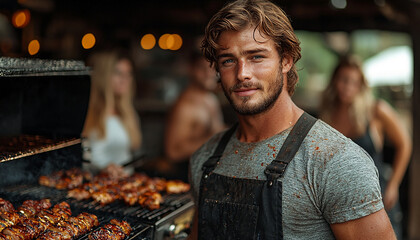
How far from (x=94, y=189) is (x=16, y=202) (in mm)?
679

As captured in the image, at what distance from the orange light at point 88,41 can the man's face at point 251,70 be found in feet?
21.4

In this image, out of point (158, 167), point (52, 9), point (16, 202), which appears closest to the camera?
point (16, 202)

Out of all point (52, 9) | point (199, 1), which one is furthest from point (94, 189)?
point (52, 9)

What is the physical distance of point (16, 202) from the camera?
3342 millimetres

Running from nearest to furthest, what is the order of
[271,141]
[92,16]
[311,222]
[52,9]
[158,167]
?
[311,222] → [271,141] → [158,167] → [52,9] → [92,16]

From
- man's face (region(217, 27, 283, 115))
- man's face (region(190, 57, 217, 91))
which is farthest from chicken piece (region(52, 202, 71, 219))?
man's face (region(190, 57, 217, 91))

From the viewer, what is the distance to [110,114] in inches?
229

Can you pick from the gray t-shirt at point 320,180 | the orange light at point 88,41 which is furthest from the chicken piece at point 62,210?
the orange light at point 88,41

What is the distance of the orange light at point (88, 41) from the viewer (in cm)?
845

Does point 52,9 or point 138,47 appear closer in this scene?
point 52,9

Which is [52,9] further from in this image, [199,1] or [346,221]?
[346,221]

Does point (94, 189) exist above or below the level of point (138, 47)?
below

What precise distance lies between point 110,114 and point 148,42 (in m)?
6.08

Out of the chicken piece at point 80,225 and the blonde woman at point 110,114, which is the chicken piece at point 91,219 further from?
the blonde woman at point 110,114
